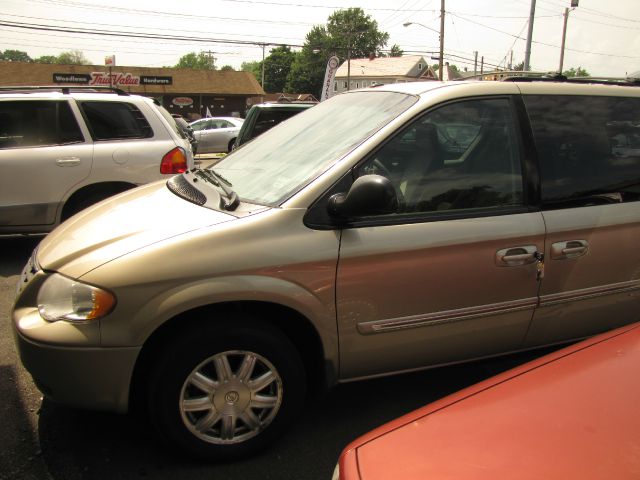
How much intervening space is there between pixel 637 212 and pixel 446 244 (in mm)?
1280

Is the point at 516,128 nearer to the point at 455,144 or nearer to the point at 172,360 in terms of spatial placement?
the point at 455,144

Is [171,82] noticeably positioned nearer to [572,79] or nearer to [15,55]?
[572,79]

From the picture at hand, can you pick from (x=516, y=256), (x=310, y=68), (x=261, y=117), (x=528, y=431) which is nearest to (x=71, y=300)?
(x=528, y=431)

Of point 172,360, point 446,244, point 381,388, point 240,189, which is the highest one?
point 240,189

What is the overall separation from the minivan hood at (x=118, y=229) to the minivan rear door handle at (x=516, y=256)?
1.34m

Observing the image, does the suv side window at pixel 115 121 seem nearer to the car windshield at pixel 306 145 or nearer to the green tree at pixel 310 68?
the car windshield at pixel 306 145

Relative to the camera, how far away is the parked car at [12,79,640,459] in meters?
2.24

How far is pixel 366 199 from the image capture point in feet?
7.55

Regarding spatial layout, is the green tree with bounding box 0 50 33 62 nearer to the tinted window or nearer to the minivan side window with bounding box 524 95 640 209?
the tinted window

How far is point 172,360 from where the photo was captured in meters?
2.23

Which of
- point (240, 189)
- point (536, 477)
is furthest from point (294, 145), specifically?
point (536, 477)

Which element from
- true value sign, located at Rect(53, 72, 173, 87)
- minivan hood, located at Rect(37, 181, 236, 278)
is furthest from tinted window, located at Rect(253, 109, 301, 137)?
true value sign, located at Rect(53, 72, 173, 87)

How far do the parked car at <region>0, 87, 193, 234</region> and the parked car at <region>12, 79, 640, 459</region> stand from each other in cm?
276

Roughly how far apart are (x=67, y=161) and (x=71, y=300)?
383 centimetres
